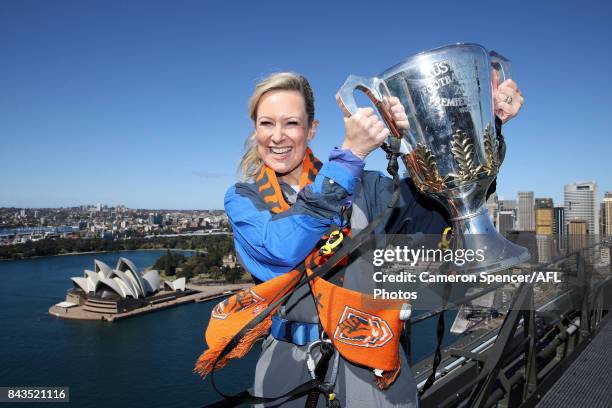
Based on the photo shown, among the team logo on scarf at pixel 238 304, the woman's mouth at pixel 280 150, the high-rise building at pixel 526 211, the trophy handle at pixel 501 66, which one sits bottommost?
the high-rise building at pixel 526 211

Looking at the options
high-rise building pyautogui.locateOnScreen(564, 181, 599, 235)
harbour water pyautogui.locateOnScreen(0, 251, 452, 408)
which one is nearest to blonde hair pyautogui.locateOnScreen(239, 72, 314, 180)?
harbour water pyautogui.locateOnScreen(0, 251, 452, 408)

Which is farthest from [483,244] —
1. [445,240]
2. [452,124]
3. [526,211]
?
[526,211]

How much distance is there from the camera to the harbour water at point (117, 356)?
44.2ft

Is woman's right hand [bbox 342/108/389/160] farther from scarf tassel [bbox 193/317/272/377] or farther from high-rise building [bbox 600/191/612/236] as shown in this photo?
high-rise building [bbox 600/191/612/236]

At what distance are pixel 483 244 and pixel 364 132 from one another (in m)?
0.24

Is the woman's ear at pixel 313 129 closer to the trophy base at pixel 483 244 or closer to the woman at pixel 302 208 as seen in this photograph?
the woman at pixel 302 208

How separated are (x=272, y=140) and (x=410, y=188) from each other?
0.76ft

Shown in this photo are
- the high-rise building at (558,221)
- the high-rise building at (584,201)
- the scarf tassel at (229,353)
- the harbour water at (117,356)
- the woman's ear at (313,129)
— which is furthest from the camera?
the harbour water at (117,356)

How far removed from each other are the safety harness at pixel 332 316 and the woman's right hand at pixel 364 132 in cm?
4

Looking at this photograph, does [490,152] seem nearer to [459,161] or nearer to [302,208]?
[459,161]

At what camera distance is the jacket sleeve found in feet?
1.87

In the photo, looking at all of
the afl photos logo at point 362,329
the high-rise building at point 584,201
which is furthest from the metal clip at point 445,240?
the high-rise building at point 584,201

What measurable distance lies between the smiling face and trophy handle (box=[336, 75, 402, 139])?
0.17 metres

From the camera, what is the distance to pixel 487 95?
24.3 inches
